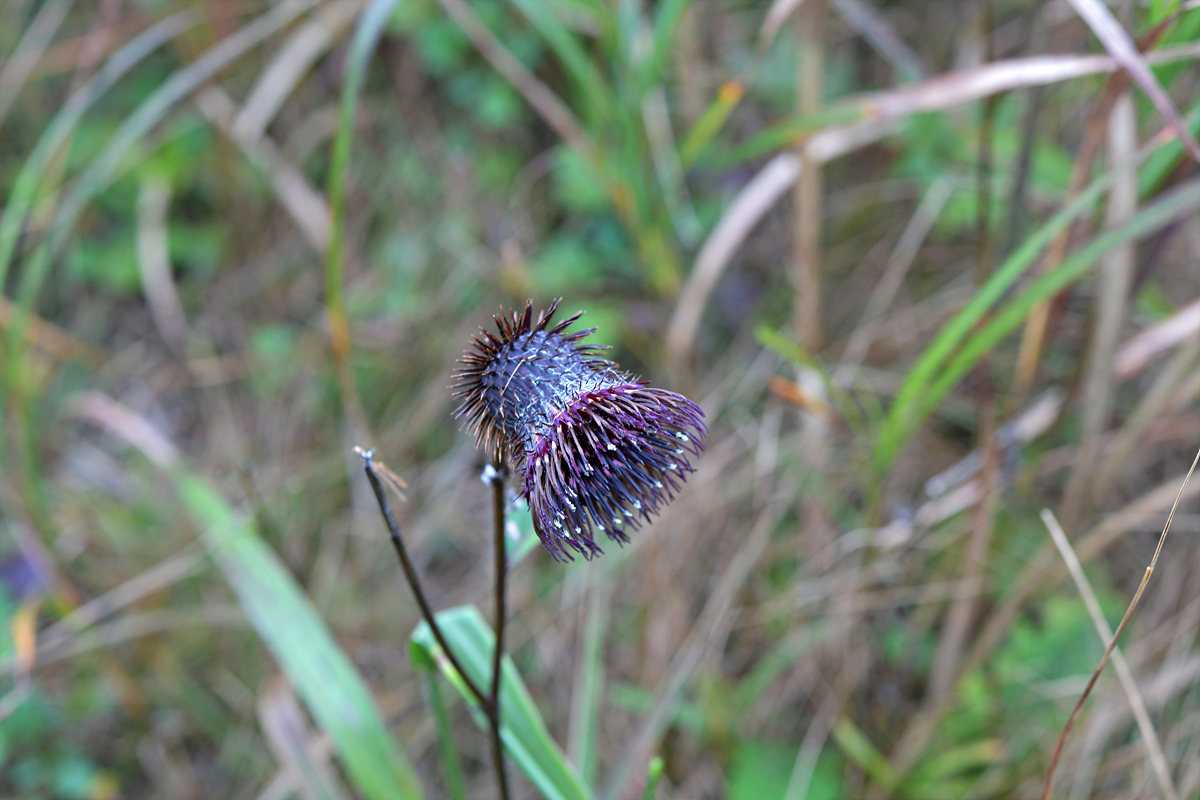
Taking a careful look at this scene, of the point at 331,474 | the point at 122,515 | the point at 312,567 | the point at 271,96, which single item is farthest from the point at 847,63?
the point at 122,515

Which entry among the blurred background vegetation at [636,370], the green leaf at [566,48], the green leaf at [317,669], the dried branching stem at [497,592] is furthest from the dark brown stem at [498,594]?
the green leaf at [566,48]

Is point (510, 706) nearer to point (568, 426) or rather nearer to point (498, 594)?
point (498, 594)

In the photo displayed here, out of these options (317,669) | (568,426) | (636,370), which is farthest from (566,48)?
(317,669)

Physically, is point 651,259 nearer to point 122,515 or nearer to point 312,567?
point 312,567

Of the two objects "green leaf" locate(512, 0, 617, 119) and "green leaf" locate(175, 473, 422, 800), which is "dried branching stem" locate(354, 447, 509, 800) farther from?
"green leaf" locate(512, 0, 617, 119)

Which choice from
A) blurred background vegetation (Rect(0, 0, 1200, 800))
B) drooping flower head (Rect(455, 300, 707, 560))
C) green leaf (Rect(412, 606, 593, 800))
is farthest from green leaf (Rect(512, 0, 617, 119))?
green leaf (Rect(412, 606, 593, 800))

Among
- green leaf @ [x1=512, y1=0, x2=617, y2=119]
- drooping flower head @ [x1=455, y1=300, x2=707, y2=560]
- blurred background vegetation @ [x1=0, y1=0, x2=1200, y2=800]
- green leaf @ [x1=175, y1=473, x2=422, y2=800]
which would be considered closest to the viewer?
drooping flower head @ [x1=455, y1=300, x2=707, y2=560]
